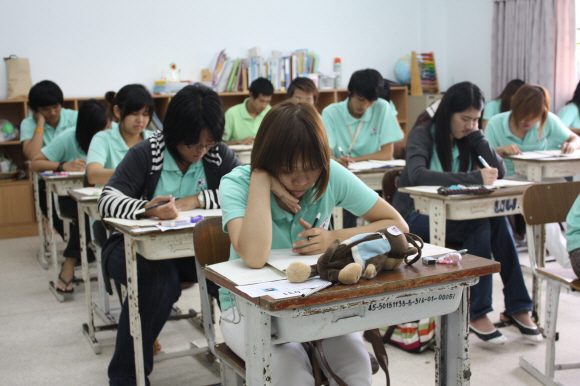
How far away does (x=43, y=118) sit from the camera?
16.3 ft

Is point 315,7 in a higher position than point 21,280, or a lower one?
higher

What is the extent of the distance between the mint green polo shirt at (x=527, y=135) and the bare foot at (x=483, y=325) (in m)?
1.96

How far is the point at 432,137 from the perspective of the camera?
118 inches

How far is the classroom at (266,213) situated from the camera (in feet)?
4.58

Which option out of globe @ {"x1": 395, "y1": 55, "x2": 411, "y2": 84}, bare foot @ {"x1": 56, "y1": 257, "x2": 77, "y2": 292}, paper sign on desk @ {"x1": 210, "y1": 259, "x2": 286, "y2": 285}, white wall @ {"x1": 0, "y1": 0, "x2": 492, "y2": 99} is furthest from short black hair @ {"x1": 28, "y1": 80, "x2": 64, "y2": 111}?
globe @ {"x1": 395, "y1": 55, "x2": 411, "y2": 84}

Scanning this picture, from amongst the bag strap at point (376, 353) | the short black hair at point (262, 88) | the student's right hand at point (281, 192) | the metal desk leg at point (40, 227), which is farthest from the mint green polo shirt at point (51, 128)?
the bag strap at point (376, 353)

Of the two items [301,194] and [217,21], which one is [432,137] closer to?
[301,194]

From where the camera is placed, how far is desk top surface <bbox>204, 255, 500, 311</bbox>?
1.15 metres

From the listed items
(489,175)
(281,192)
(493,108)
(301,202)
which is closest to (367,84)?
(489,175)

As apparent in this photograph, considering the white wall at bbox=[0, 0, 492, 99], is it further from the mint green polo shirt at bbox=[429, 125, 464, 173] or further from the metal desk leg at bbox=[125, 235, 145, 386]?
the metal desk leg at bbox=[125, 235, 145, 386]

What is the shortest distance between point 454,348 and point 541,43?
564cm

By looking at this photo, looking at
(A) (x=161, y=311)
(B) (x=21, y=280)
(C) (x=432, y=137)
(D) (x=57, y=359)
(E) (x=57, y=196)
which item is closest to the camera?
(A) (x=161, y=311)

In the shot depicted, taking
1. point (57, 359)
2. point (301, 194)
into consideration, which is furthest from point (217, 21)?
point (301, 194)

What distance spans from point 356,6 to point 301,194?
6.45m
